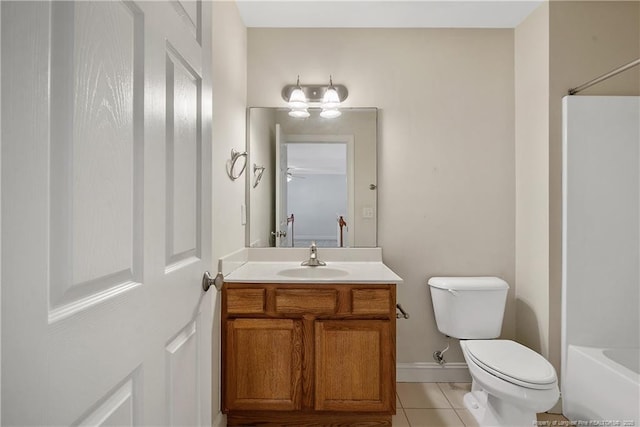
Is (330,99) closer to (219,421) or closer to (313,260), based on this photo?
(313,260)

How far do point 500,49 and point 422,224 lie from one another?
1289 mm

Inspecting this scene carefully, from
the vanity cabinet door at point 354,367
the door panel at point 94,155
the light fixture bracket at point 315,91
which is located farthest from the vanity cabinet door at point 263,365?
the light fixture bracket at point 315,91

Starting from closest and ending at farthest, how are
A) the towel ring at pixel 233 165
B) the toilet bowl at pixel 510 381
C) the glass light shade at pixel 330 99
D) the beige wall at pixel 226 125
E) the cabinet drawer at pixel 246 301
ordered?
the toilet bowl at pixel 510 381 → the beige wall at pixel 226 125 → the cabinet drawer at pixel 246 301 → the towel ring at pixel 233 165 → the glass light shade at pixel 330 99

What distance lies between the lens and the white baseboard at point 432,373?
7.86 feet

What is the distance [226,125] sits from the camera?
1.92 m

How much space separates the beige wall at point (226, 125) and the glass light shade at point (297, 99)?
32cm

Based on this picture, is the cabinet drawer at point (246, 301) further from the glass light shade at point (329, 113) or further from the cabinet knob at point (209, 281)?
the glass light shade at point (329, 113)

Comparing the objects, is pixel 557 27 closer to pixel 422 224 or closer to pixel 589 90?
pixel 589 90

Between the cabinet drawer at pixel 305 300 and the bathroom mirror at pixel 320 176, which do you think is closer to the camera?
the cabinet drawer at pixel 305 300

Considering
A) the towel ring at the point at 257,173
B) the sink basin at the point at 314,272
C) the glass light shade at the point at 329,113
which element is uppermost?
the glass light shade at the point at 329,113

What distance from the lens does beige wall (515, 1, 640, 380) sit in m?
2.06

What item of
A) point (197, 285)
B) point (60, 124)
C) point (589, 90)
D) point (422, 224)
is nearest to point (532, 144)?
point (589, 90)

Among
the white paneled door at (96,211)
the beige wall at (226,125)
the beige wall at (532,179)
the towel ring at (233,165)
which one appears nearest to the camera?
the white paneled door at (96,211)

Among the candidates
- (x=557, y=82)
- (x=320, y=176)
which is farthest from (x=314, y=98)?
(x=557, y=82)
